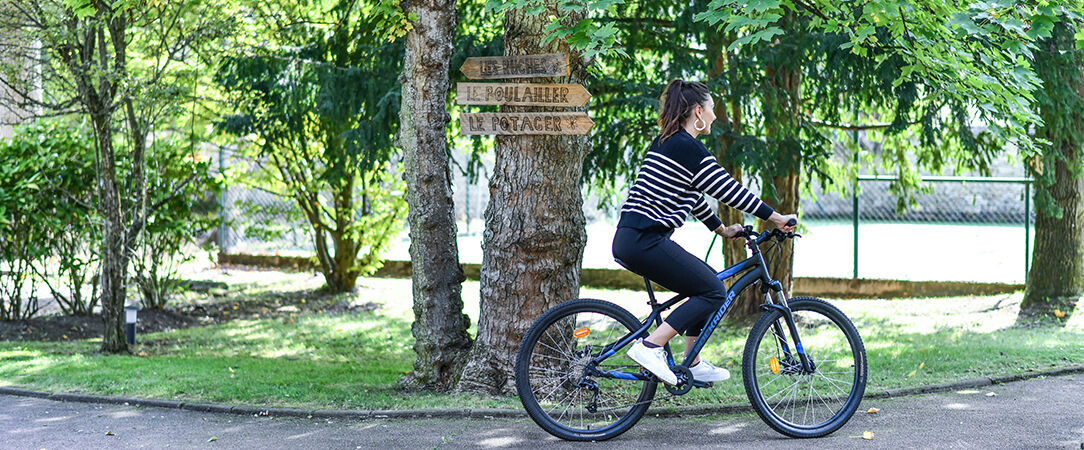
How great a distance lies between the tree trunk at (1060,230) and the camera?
994 cm

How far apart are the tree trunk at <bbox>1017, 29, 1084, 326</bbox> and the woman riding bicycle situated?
5.81 meters

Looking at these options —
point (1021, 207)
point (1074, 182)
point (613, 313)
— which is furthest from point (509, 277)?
point (1021, 207)

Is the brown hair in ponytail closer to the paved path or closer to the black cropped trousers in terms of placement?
the black cropped trousers

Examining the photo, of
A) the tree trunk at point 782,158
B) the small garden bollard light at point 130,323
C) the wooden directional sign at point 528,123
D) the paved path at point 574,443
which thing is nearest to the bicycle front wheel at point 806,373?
the paved path at point 574,443

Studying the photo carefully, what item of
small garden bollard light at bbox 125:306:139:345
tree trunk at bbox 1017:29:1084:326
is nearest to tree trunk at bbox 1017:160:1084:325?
tree trunk at bbox 1017:29:1084:326

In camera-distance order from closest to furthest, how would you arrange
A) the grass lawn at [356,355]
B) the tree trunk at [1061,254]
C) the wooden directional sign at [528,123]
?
the wooden directional sign at [528,123] < the grass lawn at [356,355] < the tree trunk at [1061,254]

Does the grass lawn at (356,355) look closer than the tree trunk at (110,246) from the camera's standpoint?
Yes

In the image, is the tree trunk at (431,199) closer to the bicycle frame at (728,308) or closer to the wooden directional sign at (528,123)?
the wooden directional sign at (528,123)

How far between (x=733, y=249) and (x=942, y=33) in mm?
4792

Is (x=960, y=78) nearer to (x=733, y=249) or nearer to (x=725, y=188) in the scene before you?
(x=725, y=188)

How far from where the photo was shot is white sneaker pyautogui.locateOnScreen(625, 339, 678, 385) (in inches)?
210

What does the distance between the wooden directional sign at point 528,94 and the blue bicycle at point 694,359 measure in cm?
145

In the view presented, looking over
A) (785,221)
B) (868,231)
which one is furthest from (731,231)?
(868,231)

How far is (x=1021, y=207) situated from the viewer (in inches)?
965
